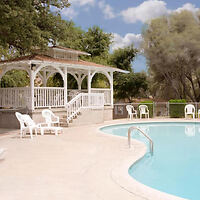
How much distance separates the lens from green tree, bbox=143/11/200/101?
25578 millimetres

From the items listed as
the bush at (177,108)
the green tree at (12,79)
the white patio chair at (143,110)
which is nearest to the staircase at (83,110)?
the white patio chair at (143,110)

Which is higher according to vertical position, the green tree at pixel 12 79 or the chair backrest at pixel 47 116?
the green tree at pixel 12 79

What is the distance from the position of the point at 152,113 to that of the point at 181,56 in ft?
24.0

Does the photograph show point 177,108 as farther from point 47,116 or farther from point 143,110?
point 47,116

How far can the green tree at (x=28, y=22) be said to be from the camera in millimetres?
10370

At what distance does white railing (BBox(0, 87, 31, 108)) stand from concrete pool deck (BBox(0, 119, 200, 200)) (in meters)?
5.58

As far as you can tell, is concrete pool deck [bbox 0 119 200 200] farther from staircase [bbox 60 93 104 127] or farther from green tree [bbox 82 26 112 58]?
green tree [bbox 82 26 112 58]

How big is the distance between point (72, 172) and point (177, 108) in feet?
53.7

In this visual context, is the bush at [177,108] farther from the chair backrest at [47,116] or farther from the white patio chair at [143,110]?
the chair backrest at [47,116]

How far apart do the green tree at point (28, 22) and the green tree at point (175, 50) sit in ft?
46.4

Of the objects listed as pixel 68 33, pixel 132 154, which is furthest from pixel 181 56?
pixel 132 154

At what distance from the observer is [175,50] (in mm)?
25672

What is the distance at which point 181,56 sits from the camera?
25.5 metres

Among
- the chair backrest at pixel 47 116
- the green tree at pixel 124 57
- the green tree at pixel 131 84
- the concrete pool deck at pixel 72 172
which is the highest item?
the green tree at pixel 124 57
